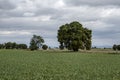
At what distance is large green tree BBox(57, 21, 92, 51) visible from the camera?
11575 cm

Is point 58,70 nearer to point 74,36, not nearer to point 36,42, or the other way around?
point 74,36

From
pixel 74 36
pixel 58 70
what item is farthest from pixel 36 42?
pixel 58 70

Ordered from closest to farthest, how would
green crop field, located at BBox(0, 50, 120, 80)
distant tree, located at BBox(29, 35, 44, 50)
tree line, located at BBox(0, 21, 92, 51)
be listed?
1. green crop field, located at BBox(0, 50, 120, 80)
2. tree line, located at BBox(0, 21, 92, 51)
3. distant tree, located at BBox(29, 35, 44, 50)

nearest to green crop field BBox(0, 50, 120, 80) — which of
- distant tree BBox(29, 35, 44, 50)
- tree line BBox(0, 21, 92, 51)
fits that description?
tree line BBox(0, 21, 92, 51)

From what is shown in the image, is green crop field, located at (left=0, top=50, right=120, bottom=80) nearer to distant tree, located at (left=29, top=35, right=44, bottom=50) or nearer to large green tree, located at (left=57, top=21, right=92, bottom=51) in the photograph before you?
large green tree, located at (left=57, top=21, right=92, bottom=51)

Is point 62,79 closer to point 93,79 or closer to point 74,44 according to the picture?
point 93,79

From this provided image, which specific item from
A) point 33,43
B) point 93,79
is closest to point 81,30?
point 33,43

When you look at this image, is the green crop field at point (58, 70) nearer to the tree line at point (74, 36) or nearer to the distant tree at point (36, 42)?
the tree line at point (74, 36)

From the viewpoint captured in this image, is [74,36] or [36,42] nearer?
[74,36]

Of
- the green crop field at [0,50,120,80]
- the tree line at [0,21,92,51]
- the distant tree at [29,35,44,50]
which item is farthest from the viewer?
the distant tree at [29,35,44,50]

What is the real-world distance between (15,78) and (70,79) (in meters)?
4.33

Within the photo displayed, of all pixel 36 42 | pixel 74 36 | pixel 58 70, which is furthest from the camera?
pixel 36 42

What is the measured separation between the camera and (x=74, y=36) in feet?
380

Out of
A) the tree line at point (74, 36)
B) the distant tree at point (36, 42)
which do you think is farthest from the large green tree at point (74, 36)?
the distant tree at point (36, 42)
